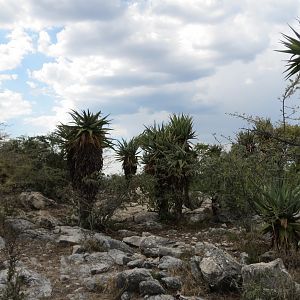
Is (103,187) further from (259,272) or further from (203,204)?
(259,272)

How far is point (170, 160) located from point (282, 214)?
6244 mm

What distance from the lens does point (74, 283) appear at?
8445 mm

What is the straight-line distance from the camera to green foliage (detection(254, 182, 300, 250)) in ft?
30.6

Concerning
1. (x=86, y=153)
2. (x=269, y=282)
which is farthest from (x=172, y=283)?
(x=86, y=153)

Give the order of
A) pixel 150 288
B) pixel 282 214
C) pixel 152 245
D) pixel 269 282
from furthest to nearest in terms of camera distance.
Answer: pixel 152 245 → pixel 282 214 → pixel 150 288 → pixel 269 282

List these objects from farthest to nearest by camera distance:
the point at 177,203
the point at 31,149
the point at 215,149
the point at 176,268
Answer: the point at 31,149 → the point at 215,149 → the point at 177,203 → the point at 176,268

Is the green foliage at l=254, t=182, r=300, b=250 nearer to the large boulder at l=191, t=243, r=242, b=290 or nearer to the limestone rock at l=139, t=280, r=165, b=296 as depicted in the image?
the large boulder at l=191, t=243, r=242, b=290

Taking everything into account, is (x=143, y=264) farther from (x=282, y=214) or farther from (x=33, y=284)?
(x=282, y=214)

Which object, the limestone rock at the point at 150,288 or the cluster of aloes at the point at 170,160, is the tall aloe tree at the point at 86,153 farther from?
the limestone rock at the point at 150,288

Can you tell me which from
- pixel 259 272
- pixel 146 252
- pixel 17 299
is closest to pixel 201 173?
pixel 146 252

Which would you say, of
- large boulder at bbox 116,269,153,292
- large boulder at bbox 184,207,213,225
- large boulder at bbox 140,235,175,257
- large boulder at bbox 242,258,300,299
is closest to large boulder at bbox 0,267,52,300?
large boulder at bbox 116,269,153,292

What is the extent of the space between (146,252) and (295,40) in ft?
17.6

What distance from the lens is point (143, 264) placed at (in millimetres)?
8875

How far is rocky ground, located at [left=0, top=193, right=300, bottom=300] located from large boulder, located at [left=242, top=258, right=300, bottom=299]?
0.04ft
